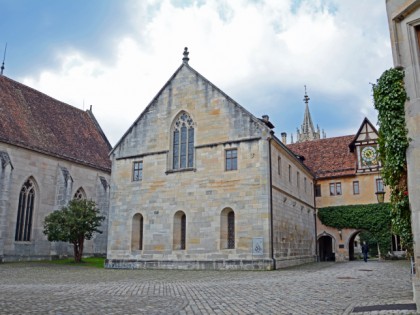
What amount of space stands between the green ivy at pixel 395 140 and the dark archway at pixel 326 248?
2861cm

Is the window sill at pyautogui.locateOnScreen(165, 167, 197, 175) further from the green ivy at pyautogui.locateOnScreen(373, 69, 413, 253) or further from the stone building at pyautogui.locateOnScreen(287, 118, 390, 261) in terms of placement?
the green ivy at pyautogui.locateOnScreen(373, 69, 413, 253)

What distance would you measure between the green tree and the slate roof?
22.4 ft

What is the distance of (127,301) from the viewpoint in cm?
1056

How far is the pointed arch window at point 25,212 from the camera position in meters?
32.0

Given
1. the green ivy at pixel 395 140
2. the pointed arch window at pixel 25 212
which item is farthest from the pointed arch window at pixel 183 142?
the green ivy at pixel 395 140

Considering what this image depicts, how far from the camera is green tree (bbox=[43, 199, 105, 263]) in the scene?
2845cm

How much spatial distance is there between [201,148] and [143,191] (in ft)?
16.2

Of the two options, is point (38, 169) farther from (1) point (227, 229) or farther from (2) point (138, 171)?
(1) point (227, 229)

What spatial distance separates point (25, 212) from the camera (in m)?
32.5

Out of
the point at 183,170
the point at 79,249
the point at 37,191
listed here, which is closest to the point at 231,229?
the point at 183,170

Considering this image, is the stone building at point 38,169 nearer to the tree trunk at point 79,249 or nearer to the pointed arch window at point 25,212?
the pointed arch window at point 25,212

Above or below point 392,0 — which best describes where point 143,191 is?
below

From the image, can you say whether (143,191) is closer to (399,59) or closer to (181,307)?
(181,307)

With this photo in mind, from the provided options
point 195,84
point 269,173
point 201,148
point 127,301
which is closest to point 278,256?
point 269,173
